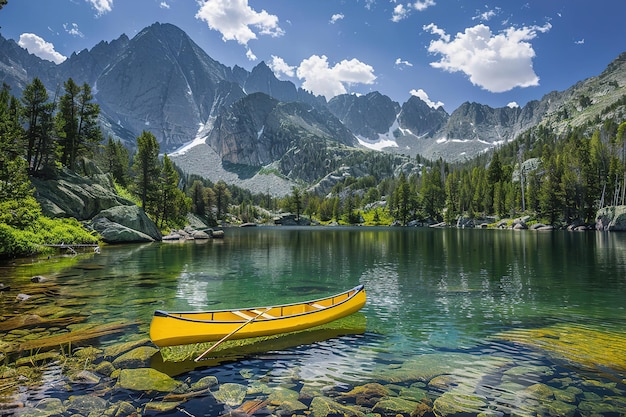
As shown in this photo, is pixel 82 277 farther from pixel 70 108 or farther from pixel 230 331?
pixel 70 108

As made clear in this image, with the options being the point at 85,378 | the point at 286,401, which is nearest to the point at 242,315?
the point at 286,401

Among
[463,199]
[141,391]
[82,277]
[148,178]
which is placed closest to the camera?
[141,391]

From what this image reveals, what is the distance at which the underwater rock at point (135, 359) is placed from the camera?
13617mm

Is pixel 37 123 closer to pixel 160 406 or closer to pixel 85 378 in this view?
pixel 85 378

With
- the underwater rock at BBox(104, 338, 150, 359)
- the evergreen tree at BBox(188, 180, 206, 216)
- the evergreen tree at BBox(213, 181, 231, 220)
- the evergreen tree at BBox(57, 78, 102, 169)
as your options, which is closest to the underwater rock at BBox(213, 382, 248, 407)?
the underwater rock at BBox(104, 338, 150, 359)

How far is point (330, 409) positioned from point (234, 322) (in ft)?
20.9

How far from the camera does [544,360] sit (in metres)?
14.6

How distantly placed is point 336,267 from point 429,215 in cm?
15298

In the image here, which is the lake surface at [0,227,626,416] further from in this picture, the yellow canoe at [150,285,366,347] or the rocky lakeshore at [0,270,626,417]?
the yellow canoe at [150,285,366,347]

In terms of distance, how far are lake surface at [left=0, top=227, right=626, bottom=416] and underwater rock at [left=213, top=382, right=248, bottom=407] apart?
0.61m

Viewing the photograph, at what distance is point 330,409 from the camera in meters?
10.7

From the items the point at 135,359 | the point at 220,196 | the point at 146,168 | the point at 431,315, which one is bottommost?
the point at 431,315

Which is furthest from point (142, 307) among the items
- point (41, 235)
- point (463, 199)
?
point (463, 199)

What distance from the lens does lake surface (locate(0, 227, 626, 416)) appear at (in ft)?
41.2
